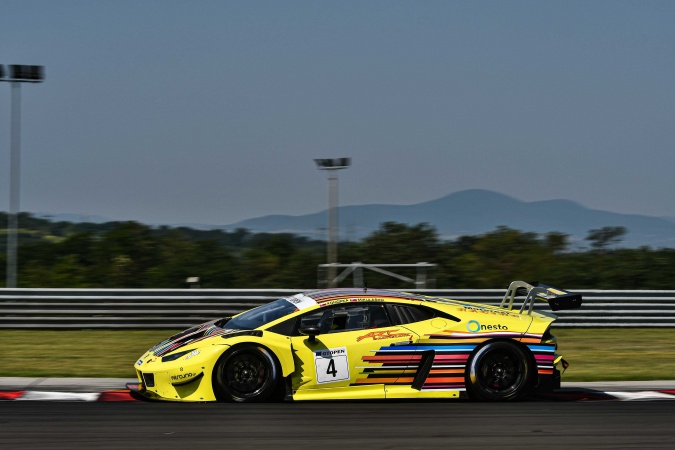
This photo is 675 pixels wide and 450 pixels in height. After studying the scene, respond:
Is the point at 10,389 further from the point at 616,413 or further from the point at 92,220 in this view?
the point at 92,220

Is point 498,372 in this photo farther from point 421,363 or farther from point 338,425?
point 338,425

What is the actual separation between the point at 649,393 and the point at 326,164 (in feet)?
48.1

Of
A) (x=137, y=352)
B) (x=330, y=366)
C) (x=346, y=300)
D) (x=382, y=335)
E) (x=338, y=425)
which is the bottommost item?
(x=338, y=425)

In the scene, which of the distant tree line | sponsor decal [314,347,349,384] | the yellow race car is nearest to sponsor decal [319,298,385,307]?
the yellow race car

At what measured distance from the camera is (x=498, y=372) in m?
8.96

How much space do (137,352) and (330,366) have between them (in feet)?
16.8

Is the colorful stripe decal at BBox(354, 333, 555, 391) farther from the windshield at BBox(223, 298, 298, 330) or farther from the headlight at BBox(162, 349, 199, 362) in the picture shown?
the headlight at BBox(162, 349, 199, 362)

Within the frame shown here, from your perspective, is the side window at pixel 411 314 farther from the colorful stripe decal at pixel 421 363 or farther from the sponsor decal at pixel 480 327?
the colorful stripe decal at pixel 421 363

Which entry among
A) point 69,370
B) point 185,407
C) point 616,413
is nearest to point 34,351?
point 69,370

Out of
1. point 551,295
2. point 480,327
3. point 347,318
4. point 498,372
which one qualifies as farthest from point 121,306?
point 551,295

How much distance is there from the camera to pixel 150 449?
21.5 ft

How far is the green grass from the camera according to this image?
11.1 metres

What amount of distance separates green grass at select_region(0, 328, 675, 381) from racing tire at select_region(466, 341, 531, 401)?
213 cm

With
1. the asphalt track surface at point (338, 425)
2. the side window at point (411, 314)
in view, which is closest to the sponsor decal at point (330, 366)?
the asphalt track surface at point (338, 425)
